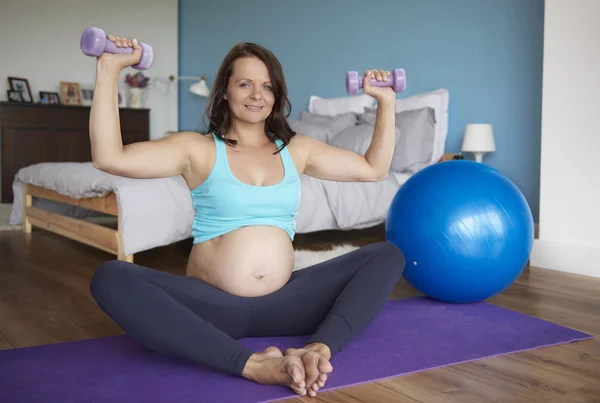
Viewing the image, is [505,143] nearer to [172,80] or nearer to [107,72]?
[107,72]

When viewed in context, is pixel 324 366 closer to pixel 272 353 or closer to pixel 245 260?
pixel 272 353

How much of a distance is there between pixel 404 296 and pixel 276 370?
127 cm

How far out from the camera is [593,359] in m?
1.86

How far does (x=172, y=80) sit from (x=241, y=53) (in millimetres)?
5775

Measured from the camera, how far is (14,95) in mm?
6355

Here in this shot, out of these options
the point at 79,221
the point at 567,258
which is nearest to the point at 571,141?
the point at 567,258

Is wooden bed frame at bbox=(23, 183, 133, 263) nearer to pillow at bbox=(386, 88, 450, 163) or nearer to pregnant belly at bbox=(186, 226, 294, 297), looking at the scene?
pregnant belly at bbox=(186, 226, 294, 297)

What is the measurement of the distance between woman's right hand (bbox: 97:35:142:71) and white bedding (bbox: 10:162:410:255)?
1.64 m

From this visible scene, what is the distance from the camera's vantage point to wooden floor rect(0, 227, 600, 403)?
1573 millimetres

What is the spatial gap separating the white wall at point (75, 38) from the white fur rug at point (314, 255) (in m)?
4.28

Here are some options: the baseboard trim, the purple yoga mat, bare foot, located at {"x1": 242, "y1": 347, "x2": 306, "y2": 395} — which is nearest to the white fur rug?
the purple yoga mat

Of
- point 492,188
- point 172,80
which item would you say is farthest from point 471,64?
point 172,80

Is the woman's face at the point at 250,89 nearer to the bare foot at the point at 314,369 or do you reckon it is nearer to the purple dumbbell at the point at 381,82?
the purple dumbbell at the point at 381,82

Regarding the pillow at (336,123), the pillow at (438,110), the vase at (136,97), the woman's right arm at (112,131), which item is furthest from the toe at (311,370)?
the vase at (136,97)
